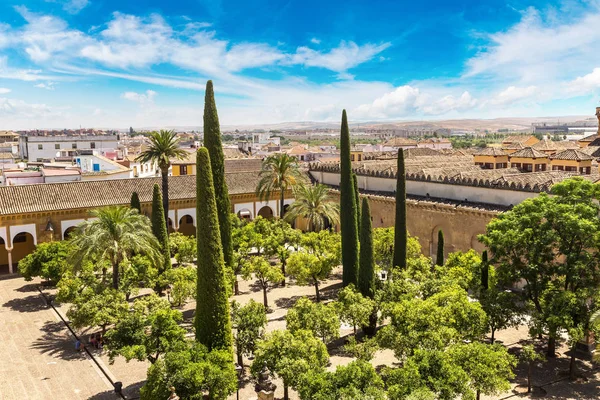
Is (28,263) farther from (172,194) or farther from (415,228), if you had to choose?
(415,228)

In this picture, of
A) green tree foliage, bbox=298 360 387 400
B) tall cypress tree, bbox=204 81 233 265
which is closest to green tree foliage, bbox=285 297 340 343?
green tree foliage, bbox=298 360 387 400

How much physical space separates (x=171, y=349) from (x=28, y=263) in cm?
1408

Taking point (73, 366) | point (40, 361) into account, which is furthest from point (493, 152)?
point (40, 361)

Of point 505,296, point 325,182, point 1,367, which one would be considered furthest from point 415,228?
point 1,367

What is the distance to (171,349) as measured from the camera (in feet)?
46.5

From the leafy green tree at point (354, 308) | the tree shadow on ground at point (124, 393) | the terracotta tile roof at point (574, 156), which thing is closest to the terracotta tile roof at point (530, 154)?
the terracotta tile roof at point (574, 156)

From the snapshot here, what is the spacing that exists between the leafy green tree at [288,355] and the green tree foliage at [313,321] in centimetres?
130

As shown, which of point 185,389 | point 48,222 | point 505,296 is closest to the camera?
point 185,389

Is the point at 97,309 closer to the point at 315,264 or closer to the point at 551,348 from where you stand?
the point at 315,264

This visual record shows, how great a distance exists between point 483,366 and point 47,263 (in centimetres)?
1989

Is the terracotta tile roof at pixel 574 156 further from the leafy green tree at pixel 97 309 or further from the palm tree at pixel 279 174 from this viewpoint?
the leafy green tree at pixel 97 309

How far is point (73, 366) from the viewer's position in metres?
17.4

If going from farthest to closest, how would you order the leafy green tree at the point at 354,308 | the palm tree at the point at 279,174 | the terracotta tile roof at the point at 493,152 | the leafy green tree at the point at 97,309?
the terracotta tile roof at the point at 493,152 → the palm tree at the point at 279,174 → the leafy green tree at the point at 97,309 → the leafy green tree at the point at 354,308

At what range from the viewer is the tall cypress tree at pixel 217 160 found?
2248 centimetres
